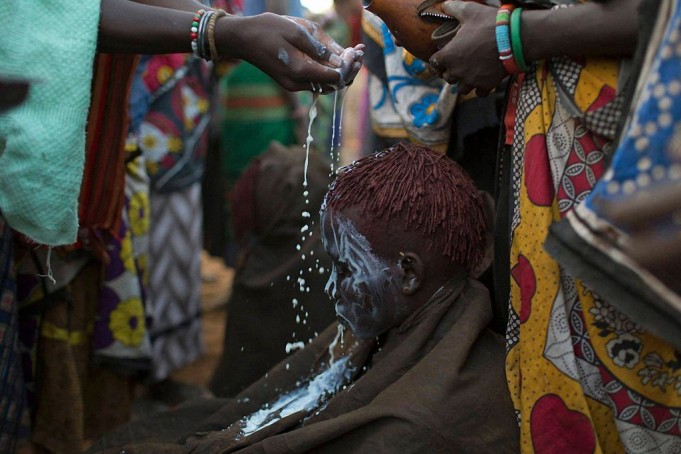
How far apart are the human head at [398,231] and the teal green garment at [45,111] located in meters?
0.69

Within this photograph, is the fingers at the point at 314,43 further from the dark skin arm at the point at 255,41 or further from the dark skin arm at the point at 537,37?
the dark skin arm at the point at 537,37

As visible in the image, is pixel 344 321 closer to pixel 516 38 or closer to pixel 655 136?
pixel 516 38

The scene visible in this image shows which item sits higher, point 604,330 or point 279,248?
point 604,330

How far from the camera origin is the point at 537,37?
1.87 m

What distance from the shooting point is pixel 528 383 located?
1.95 metres

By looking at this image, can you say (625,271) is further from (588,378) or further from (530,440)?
(530,440)

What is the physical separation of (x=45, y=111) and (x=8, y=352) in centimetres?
96

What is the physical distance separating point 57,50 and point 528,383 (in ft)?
4.64

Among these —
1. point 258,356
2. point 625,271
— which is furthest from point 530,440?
point 258,356

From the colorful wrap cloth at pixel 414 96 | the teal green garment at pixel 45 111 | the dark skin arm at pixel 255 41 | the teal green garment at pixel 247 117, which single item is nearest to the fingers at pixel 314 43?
the dark skin arm at pixel 255 41

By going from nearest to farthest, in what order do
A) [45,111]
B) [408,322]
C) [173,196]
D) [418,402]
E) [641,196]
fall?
[641,196] < [418,402] < [45,111] < [408,322] < [173,196]

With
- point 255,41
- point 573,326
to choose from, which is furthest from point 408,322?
point 255,41

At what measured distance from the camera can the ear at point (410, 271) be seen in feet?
7.01

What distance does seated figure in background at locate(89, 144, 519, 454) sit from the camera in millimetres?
1975
